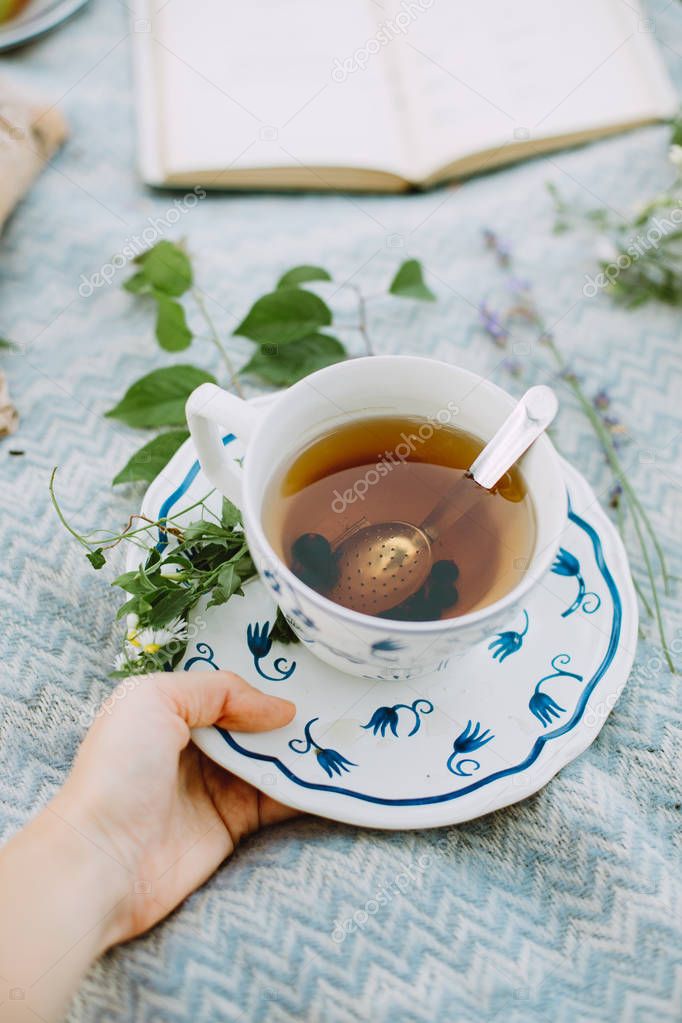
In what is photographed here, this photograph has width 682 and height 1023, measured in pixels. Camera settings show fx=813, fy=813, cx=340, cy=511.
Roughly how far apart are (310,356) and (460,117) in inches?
19.2

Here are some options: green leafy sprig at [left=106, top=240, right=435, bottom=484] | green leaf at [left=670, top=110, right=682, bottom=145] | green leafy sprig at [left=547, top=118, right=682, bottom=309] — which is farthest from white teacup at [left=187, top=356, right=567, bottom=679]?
green leaf at [left=670, top=110, right=682, bottom=145]

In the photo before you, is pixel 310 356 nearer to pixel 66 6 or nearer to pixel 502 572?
pixel 502 572

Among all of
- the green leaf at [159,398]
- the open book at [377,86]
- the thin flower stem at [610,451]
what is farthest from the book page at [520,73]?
the green leaf at [159,398]

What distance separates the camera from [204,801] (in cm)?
72

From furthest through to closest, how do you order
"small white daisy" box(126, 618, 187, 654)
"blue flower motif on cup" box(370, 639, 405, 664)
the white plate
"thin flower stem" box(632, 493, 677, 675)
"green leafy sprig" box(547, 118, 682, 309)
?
the white plate
"green leafy sprig" box(547, 118, 682, 309)
"thin flower stem" box(632, 493, 677, 675)
"small white daisy" box(126, 618, 187, 654)
"blue flower motif on cup" box(370, 639, 405, 664)

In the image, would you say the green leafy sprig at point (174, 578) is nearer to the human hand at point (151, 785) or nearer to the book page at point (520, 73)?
the human hand at point (151, 785)

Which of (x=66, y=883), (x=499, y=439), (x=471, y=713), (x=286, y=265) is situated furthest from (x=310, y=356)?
(x=66, y=883)

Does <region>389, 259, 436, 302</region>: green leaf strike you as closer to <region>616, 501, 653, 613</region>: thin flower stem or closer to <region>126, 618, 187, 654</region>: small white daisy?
<region>616, 501, 653, 613</region>: thin flower stem

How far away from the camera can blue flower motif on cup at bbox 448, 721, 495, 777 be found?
67 centimetres

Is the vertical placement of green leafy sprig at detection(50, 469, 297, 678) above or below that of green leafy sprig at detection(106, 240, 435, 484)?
below

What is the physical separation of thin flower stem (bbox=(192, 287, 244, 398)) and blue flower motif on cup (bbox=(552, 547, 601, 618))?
420 mm

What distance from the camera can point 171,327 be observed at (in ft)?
3.06

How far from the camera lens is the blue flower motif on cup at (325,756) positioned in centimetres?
67

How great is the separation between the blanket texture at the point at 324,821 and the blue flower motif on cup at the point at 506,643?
0.13 meters
